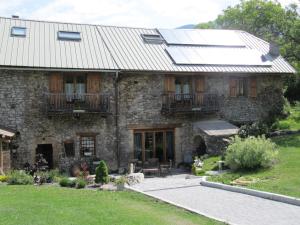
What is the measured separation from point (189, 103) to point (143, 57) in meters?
3.77

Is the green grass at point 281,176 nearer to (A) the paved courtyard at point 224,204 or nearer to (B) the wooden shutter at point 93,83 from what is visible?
(A) the paved courtyard at point 224,204

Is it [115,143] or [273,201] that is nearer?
[273,201]

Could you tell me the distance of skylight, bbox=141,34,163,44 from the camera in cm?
2777

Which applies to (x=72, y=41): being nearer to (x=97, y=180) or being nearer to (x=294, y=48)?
(x=97, y=180)

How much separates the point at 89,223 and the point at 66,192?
17.2 feet

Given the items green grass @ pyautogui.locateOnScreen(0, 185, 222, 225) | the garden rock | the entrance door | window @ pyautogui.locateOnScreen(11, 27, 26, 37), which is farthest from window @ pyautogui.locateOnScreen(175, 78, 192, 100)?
green grass @ pyautogui.locateOnScreen(0, 185, 222, 225)

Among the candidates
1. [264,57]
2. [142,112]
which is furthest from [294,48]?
[142,112]

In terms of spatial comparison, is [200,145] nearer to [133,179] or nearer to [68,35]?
[133,179]

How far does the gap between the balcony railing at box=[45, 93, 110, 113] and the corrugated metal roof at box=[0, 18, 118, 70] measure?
1480 mm

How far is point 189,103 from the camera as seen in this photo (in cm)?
2566

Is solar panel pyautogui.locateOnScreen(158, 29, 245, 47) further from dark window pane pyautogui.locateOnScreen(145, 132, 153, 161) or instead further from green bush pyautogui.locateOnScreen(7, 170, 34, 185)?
green bush pyautogui.locateOnScreen(7, 170, 34, 185)

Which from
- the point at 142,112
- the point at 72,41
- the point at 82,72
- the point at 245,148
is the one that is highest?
the point at 72,41

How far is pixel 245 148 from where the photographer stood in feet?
62.7

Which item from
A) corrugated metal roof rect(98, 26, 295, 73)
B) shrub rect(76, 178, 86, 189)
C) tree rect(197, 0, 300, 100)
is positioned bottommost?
shrub rect(76, 178, 86, 189)
